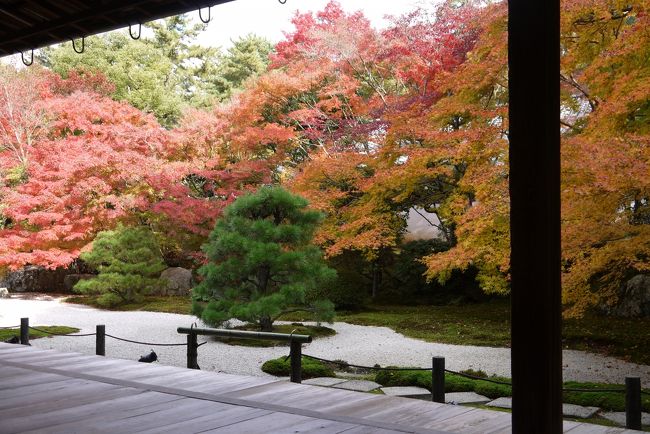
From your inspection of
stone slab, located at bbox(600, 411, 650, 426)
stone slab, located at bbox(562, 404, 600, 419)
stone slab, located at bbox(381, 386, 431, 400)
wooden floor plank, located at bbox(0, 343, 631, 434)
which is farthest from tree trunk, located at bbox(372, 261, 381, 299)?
wooden floor plank, located at bbox(0, 343, 631, 434)

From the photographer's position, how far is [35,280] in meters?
17.3

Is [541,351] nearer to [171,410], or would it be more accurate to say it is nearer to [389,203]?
[171,410]

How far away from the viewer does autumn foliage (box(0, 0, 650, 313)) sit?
6.42 m

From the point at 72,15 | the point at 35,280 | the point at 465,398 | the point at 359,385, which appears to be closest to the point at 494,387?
the point at 465,398

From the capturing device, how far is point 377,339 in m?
9.27

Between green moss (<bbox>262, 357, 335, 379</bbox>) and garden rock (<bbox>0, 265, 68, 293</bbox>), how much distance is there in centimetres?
1200

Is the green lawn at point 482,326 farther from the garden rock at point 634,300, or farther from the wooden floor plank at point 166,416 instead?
the wooden floor plank at point 166,416

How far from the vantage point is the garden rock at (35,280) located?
1719cm

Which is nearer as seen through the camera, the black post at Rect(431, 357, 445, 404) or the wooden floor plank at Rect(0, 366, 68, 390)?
the wooden floor plank at Rect(0, 366, 68, 390)

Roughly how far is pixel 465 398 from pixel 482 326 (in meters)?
4.74

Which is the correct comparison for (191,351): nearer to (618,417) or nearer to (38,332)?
(618,417)

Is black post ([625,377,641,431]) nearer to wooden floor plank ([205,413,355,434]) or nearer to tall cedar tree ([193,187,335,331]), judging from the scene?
wooden floor plank ([205,413,355,434])

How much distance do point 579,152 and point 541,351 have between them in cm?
457

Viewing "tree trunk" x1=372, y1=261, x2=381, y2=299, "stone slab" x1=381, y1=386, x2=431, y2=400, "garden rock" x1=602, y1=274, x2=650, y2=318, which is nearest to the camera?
"stone slab" x1=381, y1=386, x2=431, y2=400
